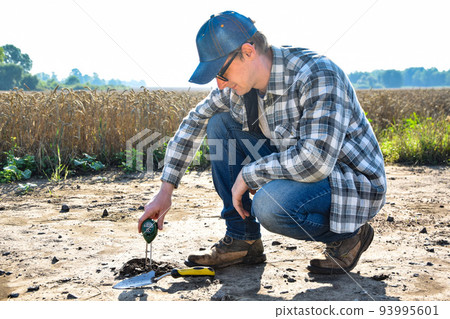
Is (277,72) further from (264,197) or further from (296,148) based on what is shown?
(264,197)

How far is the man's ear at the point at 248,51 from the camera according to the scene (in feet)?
7.79

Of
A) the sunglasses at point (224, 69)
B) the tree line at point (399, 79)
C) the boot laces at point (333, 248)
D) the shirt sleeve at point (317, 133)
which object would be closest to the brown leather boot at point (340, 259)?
the boot laces at point (333, 248)

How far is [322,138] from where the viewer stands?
2.24m

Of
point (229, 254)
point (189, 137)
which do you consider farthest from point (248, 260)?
point (189, 137)

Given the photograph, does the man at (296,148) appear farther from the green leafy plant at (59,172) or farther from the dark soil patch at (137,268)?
the green leafy plant at (59,172)

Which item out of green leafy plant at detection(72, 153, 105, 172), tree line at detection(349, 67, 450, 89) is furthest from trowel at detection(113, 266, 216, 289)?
tree line at detection(349, 67, 450, 89)

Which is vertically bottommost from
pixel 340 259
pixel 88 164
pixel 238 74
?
pixel 340 259

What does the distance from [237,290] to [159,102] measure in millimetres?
5342

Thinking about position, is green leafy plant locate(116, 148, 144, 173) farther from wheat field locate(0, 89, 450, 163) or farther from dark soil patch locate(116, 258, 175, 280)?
dark soil patch locate(116, 258, 175, 280)

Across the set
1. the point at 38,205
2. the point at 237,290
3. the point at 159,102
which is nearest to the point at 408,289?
the point at 237,290

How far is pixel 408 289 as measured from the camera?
96.9 inches

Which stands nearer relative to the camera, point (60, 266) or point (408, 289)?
point (408, 289)

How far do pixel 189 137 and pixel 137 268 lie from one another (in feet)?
3.02
